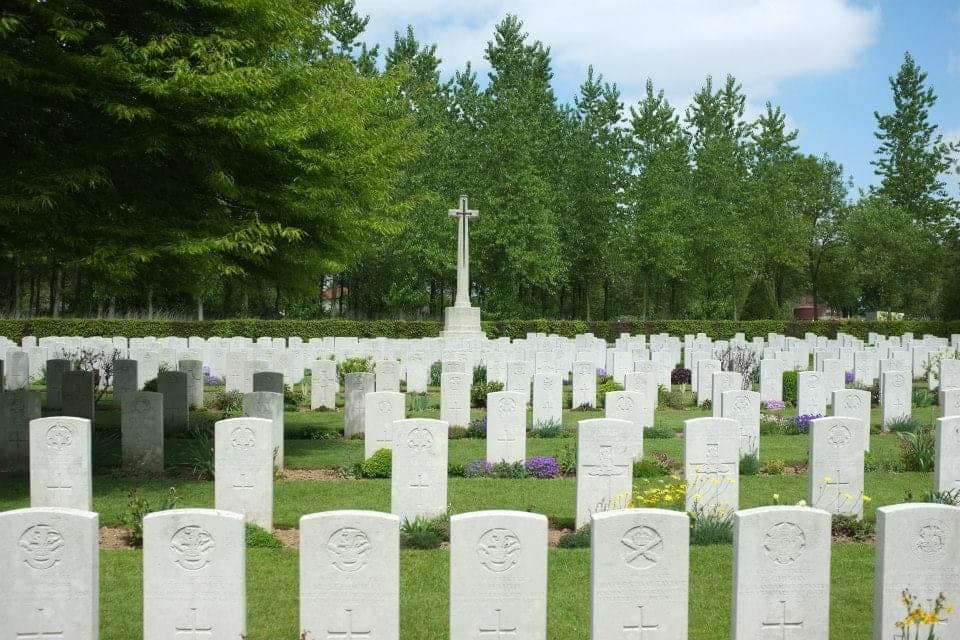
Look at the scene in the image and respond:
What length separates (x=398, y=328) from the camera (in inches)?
1409

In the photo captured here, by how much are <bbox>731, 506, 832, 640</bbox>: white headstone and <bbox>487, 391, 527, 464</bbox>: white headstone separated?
598cm

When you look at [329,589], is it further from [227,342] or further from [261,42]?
[227,342]

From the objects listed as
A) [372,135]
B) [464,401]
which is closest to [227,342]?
[464,401]

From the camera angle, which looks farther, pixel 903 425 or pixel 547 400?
pixel 547 400

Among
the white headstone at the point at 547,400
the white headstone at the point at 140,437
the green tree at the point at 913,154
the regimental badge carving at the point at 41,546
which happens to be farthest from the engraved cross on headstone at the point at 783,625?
the green tree at the point at 913,154

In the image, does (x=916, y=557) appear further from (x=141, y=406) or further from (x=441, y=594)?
(x=141, y=406)

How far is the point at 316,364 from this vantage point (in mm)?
17953

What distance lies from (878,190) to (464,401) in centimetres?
4995

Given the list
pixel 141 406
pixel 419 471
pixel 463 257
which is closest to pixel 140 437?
pixel 141 406

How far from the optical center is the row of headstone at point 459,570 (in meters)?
5.01

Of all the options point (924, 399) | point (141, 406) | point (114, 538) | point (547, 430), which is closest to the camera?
point (114, 538)

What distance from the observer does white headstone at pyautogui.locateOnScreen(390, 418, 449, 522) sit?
8.63 metres

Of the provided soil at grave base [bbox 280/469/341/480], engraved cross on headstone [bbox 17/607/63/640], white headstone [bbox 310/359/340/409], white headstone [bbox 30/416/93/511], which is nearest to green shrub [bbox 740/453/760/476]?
soil at grave base [bbox 280/469/341/480]

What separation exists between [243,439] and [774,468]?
6.62m
